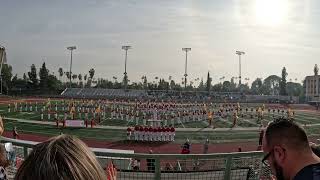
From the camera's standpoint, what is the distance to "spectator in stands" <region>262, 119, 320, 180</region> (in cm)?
327

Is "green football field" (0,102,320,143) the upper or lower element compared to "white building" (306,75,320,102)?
lower

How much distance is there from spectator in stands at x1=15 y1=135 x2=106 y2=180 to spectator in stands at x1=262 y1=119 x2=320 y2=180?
1737 mm

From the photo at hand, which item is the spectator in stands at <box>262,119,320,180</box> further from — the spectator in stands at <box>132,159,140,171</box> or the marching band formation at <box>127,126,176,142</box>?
the marching band formation at <box>127,126,176,142</box>

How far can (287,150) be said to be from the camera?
3352 mm

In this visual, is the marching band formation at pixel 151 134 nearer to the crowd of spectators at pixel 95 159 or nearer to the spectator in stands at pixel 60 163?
the crowd of spectators at pixel 95 159

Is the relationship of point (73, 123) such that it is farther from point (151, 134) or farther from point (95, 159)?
point (95, 159)

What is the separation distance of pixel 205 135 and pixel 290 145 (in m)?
40.9

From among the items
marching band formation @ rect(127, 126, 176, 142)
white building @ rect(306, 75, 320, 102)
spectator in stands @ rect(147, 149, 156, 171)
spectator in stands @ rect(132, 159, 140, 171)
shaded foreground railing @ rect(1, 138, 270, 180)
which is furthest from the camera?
white building @ rect(306, 75, 320, 102)

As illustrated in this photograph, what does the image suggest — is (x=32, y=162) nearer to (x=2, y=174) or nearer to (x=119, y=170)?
(x=2, y=174)

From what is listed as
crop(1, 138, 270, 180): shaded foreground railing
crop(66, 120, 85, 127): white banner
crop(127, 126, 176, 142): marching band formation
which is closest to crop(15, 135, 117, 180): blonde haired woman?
crop(1, 138, 270, 180): shaded foreground railing

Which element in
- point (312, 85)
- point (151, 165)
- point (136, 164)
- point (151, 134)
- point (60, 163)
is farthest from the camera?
point (312, 85)

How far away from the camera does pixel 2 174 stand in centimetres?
377

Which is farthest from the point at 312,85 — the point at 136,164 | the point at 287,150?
the point at 287,150

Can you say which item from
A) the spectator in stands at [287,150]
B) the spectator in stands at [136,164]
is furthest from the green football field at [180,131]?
the spectator in stands at [287,150]
